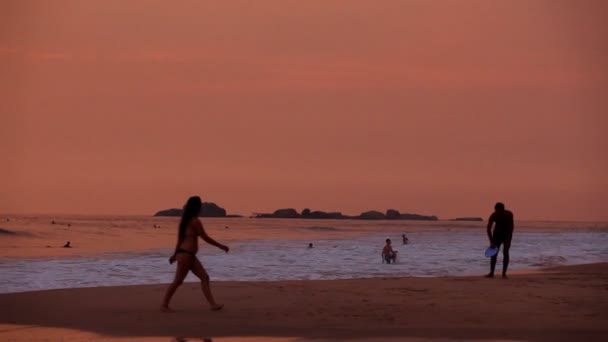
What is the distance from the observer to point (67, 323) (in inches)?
527

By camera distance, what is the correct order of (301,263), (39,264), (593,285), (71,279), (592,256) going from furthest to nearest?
(592,256) < (301,263) < (39,264) < (71,279) < (593,285)

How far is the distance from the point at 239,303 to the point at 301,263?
1443 cm

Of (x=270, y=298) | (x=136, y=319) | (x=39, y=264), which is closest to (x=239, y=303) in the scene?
(x=270, y=298)

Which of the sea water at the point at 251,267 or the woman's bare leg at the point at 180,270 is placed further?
the sea water at the point at 251,267

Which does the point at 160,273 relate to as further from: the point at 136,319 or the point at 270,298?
the point at 136,319

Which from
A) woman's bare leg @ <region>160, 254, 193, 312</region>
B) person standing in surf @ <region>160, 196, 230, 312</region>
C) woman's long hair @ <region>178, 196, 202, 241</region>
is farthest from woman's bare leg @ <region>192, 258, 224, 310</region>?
woman's long hair @ <region>178, 196, 202, 241</region>

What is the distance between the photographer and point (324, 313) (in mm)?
14109

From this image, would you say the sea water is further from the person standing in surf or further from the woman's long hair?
the woman's long hair

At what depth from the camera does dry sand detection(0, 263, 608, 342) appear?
39.8ft

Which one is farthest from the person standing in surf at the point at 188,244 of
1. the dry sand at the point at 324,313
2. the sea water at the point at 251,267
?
the sea water at the point at 251,267

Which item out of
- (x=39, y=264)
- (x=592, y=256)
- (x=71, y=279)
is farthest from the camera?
(x=592, y=256)

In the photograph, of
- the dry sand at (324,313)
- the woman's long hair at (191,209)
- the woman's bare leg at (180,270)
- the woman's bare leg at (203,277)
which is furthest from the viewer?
the woman's bare leg at (203,277)

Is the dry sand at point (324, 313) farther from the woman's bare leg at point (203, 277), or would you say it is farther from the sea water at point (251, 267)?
the sea water at point (251, 267)

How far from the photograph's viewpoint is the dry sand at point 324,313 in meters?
12.1
